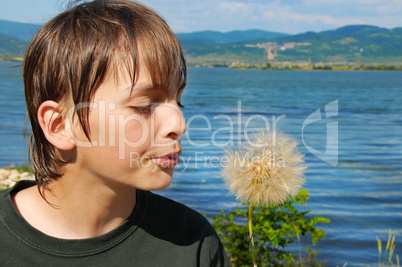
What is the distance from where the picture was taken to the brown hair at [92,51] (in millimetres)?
1923

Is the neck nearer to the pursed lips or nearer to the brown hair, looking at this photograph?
the brown hair

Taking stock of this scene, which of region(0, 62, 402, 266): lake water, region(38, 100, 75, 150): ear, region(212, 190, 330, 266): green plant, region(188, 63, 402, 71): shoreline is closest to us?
region(38, 100, 75, 150): ear

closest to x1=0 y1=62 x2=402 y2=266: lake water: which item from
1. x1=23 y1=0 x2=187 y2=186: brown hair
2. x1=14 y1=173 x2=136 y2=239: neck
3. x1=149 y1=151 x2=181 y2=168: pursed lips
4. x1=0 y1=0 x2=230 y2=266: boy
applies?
x1=23 y1=0 x2=187 y2=186: brown hair

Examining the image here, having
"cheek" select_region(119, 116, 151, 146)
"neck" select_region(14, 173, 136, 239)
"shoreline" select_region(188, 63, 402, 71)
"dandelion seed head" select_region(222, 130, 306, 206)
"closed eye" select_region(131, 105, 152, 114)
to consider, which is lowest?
"neck" select_region(14, 173, 136, 239)

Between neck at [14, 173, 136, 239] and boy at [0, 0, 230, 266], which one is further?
neck at [14, 173, 136, 239]

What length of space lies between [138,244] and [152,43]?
0.95m

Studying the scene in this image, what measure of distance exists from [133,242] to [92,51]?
0.92 metres

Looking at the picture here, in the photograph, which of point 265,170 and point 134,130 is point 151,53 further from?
point 265,170

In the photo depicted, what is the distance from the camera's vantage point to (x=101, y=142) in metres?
1.95

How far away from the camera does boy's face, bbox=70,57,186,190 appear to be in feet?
6.25

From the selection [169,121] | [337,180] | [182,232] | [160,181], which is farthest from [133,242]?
[337,180]

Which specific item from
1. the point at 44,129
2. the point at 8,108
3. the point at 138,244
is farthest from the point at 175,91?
the point at 8,108

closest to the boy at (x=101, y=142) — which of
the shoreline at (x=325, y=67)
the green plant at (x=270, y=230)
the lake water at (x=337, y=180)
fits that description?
the lake water at (x=337, y=180)

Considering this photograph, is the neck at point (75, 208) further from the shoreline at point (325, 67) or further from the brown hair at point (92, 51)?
the shoreline at point (325, 67)
